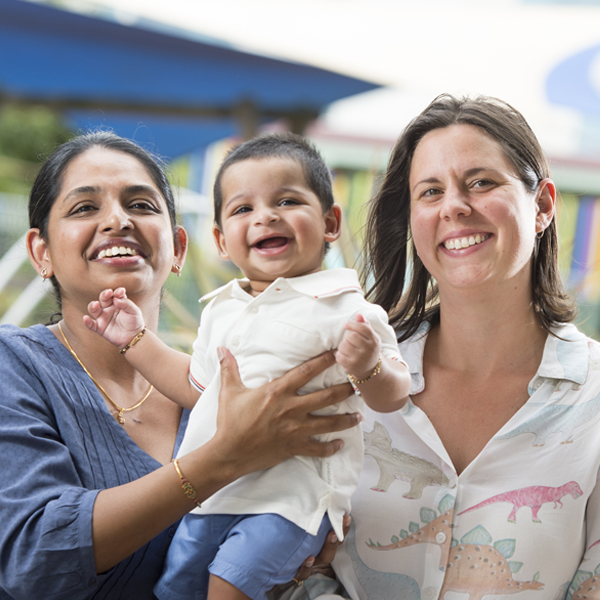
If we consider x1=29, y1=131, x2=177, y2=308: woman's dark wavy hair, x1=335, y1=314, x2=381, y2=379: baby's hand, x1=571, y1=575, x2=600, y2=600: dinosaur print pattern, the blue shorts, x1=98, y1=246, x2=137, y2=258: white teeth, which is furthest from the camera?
x1=29, y1=131, x2=177, y2=308: woman's dark wavy hair

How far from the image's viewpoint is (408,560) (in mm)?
1950

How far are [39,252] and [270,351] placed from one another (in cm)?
80

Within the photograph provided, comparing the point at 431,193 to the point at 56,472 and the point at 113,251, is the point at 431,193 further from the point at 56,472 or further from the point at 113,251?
the point at 56,472

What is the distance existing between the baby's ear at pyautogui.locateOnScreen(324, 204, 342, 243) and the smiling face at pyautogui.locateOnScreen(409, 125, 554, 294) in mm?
243

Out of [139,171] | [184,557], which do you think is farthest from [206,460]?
[139,171]

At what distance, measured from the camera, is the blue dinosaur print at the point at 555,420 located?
1.92 m

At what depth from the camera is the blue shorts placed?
163 cm

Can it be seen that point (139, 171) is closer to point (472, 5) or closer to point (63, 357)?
point (63, 357)

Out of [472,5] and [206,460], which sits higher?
[472,5]

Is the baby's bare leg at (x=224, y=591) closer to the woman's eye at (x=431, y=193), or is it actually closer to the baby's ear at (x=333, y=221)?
the baby's ear at (x=333, y=221)

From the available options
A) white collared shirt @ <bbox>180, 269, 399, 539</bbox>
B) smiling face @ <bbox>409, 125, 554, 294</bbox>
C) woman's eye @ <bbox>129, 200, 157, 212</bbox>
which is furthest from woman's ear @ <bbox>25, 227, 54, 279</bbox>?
smiling face @ <bbox>409, 125, 554, 294</bbox>

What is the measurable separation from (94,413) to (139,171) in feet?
2.34

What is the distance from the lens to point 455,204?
196cm

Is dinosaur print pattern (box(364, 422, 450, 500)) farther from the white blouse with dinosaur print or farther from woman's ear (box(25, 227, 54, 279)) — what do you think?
woman's ear (box(25, 227, 54, 279))
